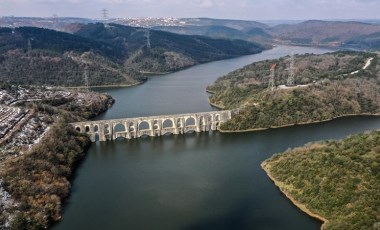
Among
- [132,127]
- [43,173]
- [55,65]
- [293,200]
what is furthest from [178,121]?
[55,65]

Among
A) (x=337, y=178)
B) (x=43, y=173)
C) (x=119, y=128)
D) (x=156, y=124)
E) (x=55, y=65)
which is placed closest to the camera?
(x=337, y=178)

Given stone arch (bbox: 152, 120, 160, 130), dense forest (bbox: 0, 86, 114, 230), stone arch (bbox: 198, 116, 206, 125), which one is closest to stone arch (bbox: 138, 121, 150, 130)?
stone arch (bbox: 152, 120, 160, 130)

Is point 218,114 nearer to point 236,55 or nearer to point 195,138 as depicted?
point 195,138

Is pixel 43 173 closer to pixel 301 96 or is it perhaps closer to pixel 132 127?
pixel 132 127

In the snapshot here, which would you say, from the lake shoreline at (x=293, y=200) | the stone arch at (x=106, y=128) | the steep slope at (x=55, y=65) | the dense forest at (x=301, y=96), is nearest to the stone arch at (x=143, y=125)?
the stone arch at (x=106, y=128)

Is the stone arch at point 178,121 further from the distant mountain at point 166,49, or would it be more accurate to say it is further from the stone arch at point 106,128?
the distant mountain at point 166,49

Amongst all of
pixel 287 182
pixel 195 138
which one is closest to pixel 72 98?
pixel 195 138
